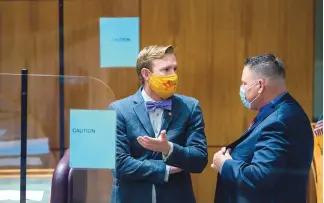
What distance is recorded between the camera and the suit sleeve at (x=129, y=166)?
2.12 meters

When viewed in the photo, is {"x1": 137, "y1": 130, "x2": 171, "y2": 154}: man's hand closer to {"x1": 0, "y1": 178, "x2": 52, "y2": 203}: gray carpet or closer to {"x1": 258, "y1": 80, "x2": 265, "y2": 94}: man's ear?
{"x1": 258, "y1": 80, "x2": 265, "y2": 94}: man's ear

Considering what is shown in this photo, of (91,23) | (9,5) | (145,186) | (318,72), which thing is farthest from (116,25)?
(145,186)

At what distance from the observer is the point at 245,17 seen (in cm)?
356

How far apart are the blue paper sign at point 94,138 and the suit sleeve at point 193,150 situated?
255mm

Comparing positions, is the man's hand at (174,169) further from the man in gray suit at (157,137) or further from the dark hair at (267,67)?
the dark hair at (267,67)

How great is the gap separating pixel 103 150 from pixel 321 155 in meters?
1.54

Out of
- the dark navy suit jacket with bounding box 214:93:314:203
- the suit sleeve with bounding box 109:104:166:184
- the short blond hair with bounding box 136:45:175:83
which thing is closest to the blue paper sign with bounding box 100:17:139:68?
the short blond hair with bounding box 136:45:175:83

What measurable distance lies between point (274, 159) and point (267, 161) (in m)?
0.03

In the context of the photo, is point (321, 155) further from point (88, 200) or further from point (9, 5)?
point (9, 5)

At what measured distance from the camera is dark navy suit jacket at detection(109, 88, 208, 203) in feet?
6.98

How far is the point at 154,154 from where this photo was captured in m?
2.18

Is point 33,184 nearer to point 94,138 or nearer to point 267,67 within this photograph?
point 94,138

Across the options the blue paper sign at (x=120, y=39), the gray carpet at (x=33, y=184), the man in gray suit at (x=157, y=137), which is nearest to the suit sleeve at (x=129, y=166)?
the man in gray suit at (x=157, y=137)

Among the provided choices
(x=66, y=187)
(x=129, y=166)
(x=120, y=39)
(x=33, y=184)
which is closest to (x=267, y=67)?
(x=129, y=166)
